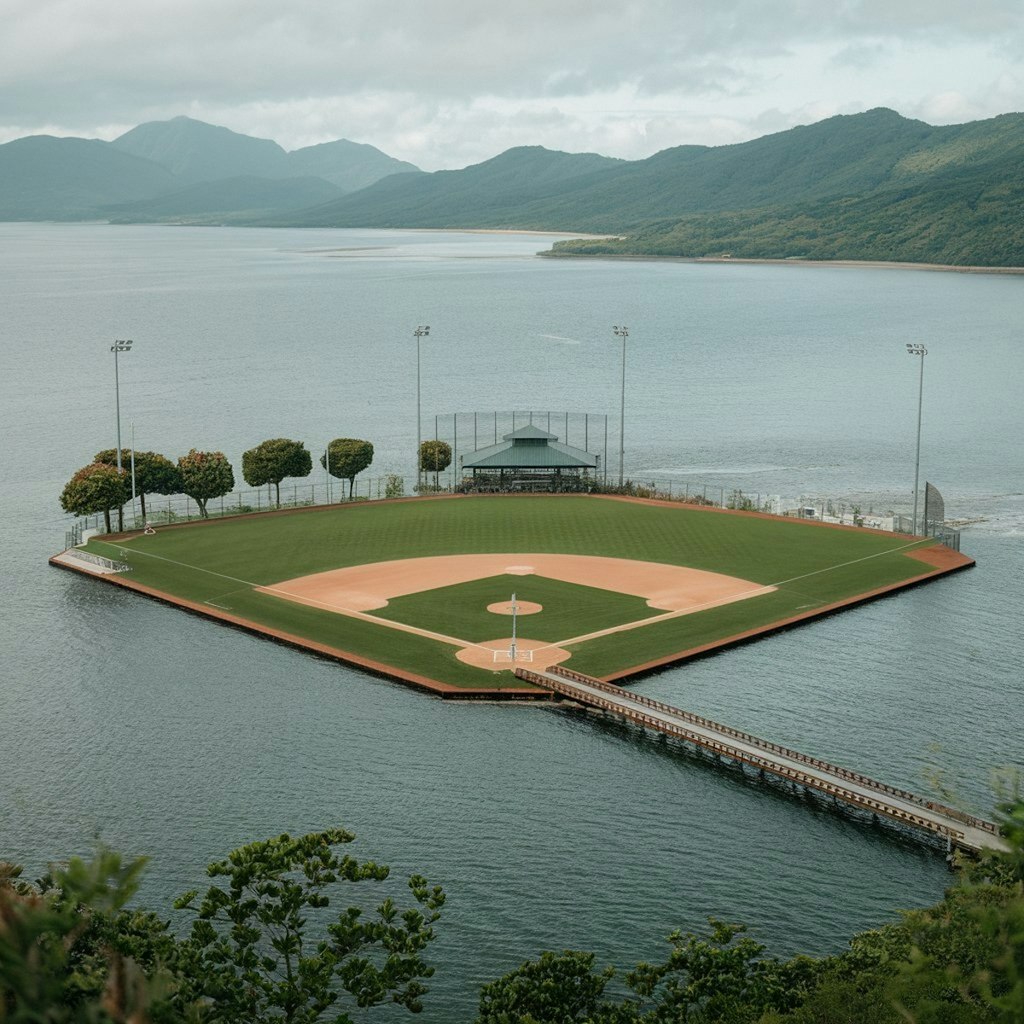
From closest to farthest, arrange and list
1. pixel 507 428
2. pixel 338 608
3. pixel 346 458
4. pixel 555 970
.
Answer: pixel 555 970, pixel 338 608, pixel 346 458, pixel 507 428

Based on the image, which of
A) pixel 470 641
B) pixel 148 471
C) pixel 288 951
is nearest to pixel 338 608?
pixel 470 641

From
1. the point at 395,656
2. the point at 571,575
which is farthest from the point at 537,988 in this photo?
the point at 571,575

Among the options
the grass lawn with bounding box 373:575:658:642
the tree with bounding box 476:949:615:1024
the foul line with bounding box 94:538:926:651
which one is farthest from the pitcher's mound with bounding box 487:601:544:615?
the tree with bounding box 476:949:615:1024

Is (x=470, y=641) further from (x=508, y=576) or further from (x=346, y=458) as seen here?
(x=346, y=458)

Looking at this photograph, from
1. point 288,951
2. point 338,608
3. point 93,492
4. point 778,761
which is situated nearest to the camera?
point 288,951

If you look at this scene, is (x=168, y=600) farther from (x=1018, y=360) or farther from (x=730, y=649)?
(x=1018, y=360)
